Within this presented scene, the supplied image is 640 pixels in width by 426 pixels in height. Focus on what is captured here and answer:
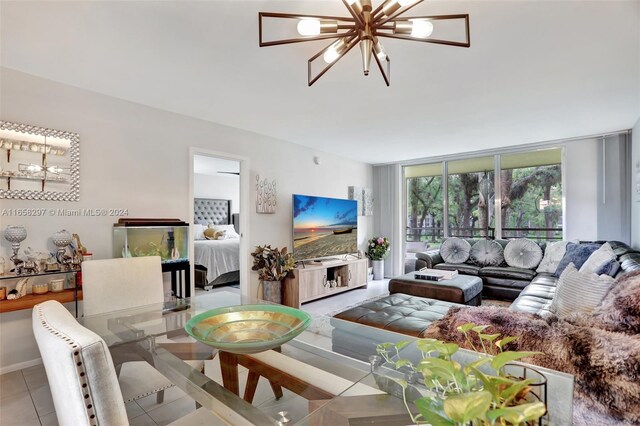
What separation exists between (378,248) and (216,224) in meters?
3.90

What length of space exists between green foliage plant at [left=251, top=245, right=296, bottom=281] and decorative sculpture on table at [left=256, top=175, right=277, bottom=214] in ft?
1.76

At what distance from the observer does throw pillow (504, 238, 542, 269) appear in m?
4.34

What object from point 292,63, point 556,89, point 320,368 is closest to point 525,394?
point 320,368

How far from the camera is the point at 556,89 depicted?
2838 millimetres

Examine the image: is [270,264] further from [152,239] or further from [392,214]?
[392,214]

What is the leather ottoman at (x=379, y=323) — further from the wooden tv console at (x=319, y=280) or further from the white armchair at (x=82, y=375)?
the wooden tv console at (x=319, y=280)

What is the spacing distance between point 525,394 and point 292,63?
240 cm

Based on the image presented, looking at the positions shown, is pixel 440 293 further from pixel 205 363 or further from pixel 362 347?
pixel 205 363

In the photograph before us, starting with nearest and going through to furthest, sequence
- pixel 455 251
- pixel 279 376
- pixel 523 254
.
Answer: pixel 279 376
pixel 523 254
pixel 455 251

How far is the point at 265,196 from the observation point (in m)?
4.31

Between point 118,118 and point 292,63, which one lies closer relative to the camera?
point 292,63

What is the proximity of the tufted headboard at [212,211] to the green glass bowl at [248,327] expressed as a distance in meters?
5.67

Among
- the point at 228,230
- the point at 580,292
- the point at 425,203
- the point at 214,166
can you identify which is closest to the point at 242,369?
the point at 580,292

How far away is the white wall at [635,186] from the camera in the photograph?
12.0 ft
